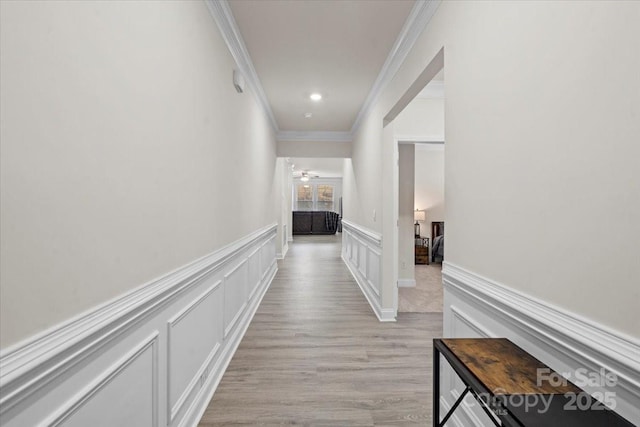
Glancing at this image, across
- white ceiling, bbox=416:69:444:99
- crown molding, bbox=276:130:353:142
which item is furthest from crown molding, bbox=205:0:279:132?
crown molding, bbox=276:130:353:142

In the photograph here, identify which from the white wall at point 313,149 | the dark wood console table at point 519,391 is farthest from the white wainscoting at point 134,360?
the white wall at point 313,149

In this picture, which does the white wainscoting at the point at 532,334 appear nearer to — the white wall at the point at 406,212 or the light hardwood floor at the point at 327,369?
the light hardwood floor at the point at 327,369

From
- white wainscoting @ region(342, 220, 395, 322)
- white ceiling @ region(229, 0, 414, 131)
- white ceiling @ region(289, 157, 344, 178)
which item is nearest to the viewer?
white ceiling @ region(229, 0, 414, 131)

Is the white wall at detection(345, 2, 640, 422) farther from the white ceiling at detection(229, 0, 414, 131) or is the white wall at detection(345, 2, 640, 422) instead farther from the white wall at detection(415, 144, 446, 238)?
the white wall at detection(415, 144, 446, 238)

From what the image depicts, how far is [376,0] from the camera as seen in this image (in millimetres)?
1935

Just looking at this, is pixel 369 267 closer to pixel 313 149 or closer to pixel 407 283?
pixel 407 283

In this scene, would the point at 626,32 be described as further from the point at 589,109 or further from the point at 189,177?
the point at 189,177

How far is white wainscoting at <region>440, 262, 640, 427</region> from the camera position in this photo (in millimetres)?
729

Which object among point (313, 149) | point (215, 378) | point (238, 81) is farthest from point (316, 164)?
point (215, 378)

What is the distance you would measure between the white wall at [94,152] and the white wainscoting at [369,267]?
225cm

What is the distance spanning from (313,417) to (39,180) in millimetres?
1767

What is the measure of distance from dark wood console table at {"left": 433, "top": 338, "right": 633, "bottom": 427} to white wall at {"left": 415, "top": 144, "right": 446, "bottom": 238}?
20.3ft

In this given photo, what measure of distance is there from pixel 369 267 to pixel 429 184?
3.77 m

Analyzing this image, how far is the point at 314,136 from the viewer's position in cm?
546
